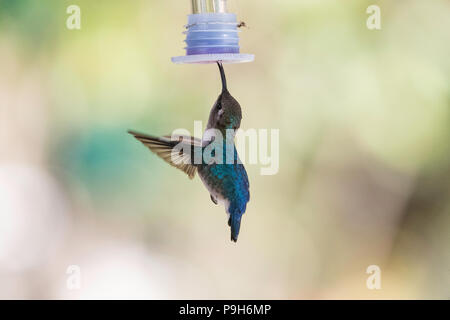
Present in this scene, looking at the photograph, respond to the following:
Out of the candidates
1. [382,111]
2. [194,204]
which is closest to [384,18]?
[382,111]

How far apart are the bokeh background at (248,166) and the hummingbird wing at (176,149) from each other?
1287mm

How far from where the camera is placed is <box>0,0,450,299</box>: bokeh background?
3066mm

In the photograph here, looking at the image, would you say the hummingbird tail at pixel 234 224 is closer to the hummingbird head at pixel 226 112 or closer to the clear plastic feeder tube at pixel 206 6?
the hummingbird head at pixel 226 112

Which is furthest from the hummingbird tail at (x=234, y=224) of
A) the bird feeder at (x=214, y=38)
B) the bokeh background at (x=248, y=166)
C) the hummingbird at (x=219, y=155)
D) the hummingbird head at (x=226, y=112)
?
the bokeh background at (x=248, y=166)

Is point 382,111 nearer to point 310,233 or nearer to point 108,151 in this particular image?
point 310,233

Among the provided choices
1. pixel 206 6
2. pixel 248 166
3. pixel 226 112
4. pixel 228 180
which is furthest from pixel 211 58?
pixel 248 166

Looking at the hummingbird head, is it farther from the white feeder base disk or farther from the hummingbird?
the white feeder base disk

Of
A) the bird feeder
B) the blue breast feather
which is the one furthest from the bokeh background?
the bird feeder

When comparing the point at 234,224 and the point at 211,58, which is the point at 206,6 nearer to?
the point at 211,58

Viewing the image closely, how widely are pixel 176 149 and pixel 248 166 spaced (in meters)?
1.51

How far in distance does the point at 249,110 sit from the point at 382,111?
66 cm

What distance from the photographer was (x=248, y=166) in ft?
10.2

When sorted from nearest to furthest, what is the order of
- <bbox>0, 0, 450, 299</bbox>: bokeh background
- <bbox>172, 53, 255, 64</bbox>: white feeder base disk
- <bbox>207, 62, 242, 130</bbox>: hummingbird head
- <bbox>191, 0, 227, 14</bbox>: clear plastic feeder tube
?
<bbox>172, 53, 255, 64</bbox>: white feeder base disk → <bbox>207, 62, 242, 130</bbox>: hummingbird head → <bbox>191, 0, 227, 14</bbox>: clear plastic feeder tube → <bbox>0, 0, 450, 299</bbox>: bokeh background

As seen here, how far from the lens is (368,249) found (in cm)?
326
